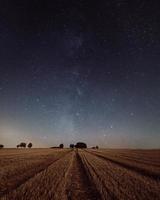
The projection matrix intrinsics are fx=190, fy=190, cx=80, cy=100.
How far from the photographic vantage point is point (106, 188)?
18.8 ft

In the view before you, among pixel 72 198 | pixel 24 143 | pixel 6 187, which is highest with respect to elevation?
pixel 24 143

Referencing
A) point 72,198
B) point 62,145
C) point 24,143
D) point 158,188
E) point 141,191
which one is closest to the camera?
point 72,198

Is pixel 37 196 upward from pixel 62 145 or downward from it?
downward

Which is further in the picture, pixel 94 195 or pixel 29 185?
pixel 29 185

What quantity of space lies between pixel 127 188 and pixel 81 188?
140 centimetres

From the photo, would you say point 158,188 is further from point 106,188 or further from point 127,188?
point 106,188

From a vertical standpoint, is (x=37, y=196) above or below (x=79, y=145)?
below

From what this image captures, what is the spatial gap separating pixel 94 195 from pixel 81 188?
859 millimetres

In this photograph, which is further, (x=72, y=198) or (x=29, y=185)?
(x=29, y=185)

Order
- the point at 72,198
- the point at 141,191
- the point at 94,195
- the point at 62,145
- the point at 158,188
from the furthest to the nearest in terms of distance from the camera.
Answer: the point at 62,145, the point at 158,188, the point at 141,191, the point at 94,195, the point at 72,198

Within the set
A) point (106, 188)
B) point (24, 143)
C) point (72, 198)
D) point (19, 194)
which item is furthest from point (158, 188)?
point (24, 143)

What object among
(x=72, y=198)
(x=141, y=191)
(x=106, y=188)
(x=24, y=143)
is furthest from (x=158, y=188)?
(x=24, y=143)

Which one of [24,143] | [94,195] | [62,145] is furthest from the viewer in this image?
[62,145]

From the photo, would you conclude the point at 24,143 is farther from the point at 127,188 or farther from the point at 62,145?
the point at 127,188
